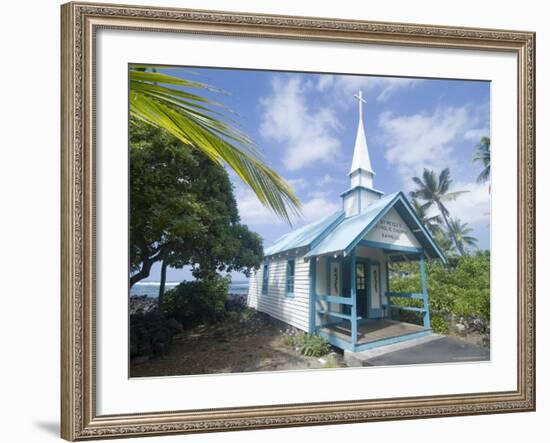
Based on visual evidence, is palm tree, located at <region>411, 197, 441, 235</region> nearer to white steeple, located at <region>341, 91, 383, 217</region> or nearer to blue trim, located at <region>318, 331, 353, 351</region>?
white steeple, located at <region>341, 91, 383, 217</region>

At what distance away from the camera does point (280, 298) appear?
2895 mm

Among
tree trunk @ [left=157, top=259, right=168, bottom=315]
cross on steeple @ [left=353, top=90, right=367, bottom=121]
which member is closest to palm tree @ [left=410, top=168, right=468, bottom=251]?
cross on steeple @ [left=353, top=90, right=367, bottom=121]

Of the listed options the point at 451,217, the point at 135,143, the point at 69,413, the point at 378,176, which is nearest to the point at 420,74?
the point at 378,176

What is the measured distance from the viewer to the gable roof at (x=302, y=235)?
2.89 m

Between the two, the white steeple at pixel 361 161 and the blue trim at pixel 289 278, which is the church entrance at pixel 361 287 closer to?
the blue trim at pixel 289 278

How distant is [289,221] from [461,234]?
99 cm

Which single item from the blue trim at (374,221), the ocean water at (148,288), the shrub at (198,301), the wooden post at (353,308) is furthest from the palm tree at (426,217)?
the ocean water at (148,288)

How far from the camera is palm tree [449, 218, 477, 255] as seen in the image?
10.1 ft

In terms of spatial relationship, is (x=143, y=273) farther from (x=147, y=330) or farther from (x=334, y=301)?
(x=334, y=301)

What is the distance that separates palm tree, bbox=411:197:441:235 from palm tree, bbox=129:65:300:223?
683 mm

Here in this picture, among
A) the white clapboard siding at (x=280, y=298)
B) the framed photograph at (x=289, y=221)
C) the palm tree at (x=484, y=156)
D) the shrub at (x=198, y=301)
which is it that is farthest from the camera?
the palm tree at (x=484, y=156)

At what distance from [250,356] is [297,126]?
122cm

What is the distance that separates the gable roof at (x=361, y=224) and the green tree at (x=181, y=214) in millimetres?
411

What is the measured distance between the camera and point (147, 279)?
267cm
